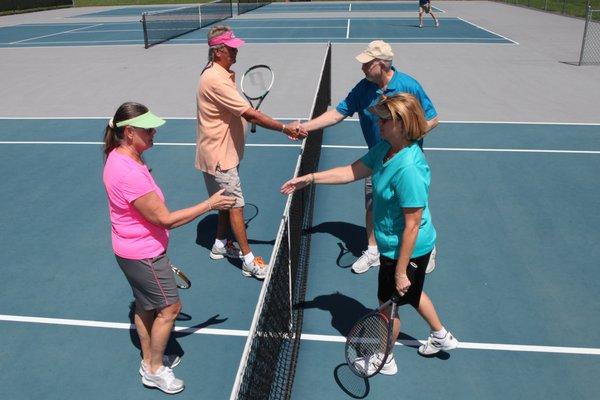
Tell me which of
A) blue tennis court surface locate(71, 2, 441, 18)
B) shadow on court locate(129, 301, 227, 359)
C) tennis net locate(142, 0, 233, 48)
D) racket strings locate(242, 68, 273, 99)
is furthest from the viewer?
blue tennis court surface locate(71, 2, 441, 18)

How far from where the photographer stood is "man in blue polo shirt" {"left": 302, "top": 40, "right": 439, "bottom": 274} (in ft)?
14.9

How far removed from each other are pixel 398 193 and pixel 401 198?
1.6 inches

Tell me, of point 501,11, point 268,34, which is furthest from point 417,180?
→ point 501,11

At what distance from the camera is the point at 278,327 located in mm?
4094

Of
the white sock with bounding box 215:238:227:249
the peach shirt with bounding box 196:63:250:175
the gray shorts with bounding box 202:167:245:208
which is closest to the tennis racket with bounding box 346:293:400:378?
the gray shorts with bounding box 202:167:245:208

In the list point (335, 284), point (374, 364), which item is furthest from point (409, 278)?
point (335, 284)

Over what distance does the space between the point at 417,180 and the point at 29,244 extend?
4958 mm

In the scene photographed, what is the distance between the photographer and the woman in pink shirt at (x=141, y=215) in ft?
11.1

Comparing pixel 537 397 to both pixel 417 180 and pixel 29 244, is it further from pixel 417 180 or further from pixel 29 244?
pixel 29 244

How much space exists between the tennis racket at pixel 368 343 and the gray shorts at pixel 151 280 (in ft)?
4.61

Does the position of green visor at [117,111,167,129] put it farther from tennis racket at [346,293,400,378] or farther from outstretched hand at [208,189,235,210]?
tennis racket at [346,293,400,378]

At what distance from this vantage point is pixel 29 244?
249 inches

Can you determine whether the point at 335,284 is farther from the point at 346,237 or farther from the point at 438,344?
the point at 438,344

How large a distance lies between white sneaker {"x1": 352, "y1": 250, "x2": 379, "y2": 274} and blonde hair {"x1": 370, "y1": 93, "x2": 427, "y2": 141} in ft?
7.75
